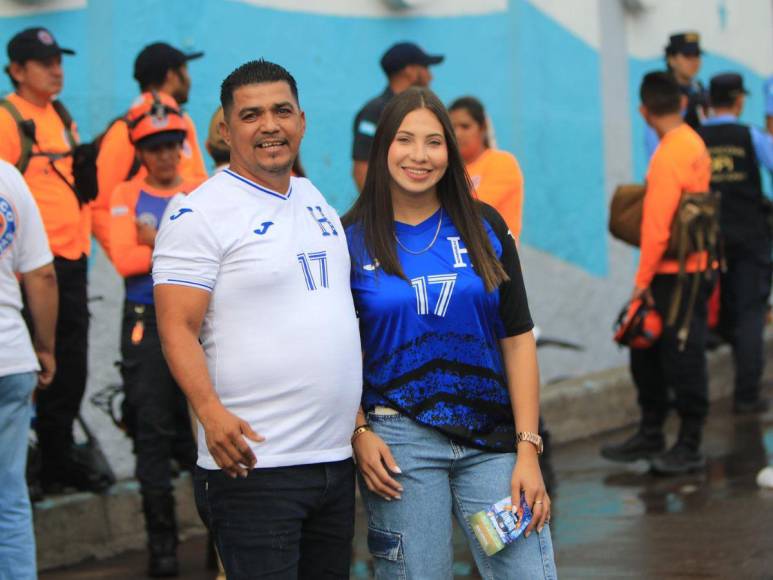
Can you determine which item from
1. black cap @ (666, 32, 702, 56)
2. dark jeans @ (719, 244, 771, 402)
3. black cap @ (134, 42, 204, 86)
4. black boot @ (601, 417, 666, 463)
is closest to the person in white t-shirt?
black cap @ (134, 42, 204, 86)

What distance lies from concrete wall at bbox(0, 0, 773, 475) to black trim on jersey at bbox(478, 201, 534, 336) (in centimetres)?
375

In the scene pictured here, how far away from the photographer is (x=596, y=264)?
10.8 m

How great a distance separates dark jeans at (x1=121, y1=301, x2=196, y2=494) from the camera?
5.94 metres

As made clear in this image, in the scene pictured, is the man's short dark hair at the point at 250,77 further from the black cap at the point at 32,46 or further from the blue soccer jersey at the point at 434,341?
the black cap at the point at 32,46

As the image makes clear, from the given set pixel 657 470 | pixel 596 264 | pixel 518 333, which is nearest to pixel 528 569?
pixel 518 333

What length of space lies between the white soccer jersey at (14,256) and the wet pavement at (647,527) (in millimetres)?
1635

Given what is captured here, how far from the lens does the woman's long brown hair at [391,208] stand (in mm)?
3818

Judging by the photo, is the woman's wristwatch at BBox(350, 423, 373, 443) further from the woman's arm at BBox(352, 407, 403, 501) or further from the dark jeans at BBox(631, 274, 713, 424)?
the dark jeans at BBox(631, 274, 713, 424)

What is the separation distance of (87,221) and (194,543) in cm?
159

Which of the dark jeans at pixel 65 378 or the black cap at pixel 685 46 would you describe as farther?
the black cap at pixel 685 46

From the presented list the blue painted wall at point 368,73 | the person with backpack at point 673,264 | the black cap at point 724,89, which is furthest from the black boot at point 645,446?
the black cap at point 724,89

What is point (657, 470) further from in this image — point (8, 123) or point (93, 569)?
point (8, 123)

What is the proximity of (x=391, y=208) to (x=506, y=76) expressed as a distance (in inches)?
243

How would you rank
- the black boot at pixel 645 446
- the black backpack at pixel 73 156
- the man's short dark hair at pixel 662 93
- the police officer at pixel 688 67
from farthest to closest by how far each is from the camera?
the police officer at pixel 688 67
the black boot at pixel 645 446
the man's short dark hair at pixel 662 93
the black backpack at pixel 73 156
